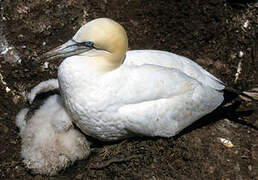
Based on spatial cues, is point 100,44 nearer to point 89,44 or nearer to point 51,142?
point 89,44

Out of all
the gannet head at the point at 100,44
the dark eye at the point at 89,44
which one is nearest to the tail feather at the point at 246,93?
the gannet head at the point at 100,44

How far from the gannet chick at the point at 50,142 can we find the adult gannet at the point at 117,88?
16 centimetres

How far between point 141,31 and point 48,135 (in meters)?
2.26

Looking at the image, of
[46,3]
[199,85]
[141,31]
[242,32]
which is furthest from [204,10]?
[46,3]

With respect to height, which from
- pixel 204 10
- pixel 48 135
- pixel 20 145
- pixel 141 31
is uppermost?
pixel 204 10

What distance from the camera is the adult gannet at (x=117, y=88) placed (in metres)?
3.18

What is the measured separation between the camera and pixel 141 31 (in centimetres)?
510

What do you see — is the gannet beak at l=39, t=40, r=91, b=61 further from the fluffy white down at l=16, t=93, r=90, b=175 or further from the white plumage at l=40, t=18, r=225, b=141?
the fluffy white down at l=16, t=93, r=90, b=175

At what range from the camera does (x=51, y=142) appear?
3527mm

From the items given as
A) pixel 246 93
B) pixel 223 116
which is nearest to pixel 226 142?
pixel 223 116

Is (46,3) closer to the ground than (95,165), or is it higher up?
higher up

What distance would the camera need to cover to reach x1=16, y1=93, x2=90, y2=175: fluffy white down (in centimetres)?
350

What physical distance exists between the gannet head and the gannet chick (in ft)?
2.15

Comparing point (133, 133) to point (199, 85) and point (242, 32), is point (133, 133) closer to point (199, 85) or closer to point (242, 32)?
point (199, 85)
